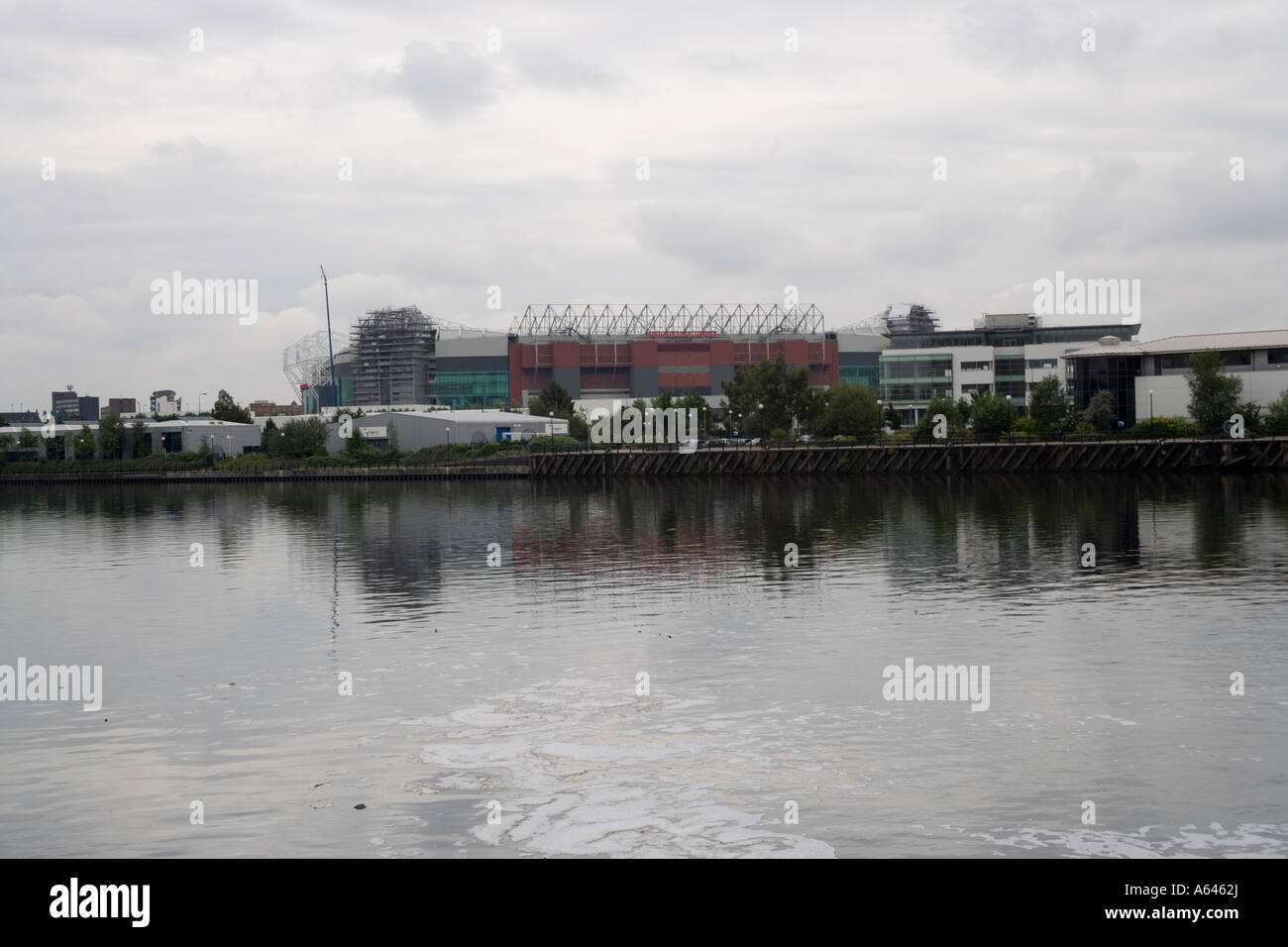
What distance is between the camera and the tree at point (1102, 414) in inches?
5404

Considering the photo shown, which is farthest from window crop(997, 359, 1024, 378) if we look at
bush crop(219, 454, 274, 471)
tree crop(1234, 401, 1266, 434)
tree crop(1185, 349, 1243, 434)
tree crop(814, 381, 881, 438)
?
bush crop(219, 454, 274, 471)

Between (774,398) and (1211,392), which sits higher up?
(774,398)

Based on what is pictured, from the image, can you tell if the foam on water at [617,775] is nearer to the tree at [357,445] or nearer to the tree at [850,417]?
the tree at [850,417]

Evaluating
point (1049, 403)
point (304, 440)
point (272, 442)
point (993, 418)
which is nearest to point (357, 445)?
point (304, 440)

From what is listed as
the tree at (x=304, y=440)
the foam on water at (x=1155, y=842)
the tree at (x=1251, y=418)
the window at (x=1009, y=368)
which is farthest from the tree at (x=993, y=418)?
the foam on water at (x=1155, y=842)

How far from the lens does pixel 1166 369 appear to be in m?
140

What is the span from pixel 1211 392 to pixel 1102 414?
1216cm

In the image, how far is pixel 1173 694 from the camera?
87.3 ft

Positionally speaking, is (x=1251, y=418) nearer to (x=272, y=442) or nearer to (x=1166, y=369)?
(x=1166, y=369)

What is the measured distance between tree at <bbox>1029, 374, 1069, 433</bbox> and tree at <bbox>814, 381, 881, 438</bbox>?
66.5ft

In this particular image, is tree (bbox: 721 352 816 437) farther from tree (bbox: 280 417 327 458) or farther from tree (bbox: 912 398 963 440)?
tree (bbox: 280 417 327 458)

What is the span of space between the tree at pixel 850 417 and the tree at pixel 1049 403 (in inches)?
798
